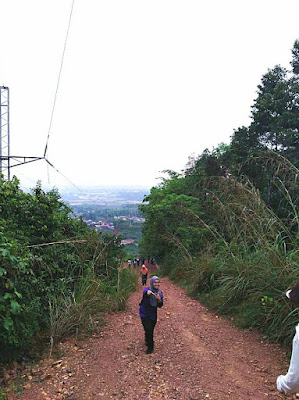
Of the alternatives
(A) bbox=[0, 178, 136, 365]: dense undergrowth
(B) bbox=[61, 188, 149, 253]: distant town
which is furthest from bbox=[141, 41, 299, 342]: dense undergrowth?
(B) bbox=[61, 188, 149, 253]: distant town

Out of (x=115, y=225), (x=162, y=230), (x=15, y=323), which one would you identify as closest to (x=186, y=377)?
(x=15, y=323)

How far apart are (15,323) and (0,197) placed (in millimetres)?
1864

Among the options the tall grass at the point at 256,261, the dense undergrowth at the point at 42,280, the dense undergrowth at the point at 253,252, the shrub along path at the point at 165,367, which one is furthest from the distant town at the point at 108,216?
the shrub along path at the point at 165,367

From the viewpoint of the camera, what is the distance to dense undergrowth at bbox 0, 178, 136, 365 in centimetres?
322

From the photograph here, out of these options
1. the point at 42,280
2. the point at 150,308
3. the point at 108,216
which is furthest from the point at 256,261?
the point at 108,216

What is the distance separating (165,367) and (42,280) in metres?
2.10

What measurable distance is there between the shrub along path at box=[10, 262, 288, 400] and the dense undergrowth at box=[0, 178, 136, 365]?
35 cm

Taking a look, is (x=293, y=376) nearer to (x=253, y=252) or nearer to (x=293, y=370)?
(x=293, y=370)

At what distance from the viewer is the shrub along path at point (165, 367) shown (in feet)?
9.36

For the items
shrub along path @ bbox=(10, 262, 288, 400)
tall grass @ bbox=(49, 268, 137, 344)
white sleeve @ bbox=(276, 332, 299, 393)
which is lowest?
shrub along path @ bbox=(10, 262, 288, 400)

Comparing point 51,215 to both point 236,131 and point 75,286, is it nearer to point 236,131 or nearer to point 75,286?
point 75,286

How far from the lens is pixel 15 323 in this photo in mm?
3256

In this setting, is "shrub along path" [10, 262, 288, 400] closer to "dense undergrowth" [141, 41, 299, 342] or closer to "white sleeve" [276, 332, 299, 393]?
"dense undergrowth" [141, 41, 299, 342]

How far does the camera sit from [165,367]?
3.29m
